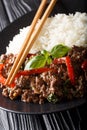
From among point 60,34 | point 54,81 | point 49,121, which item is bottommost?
point 49,121

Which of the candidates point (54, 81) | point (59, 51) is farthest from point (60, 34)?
point (54, 81)

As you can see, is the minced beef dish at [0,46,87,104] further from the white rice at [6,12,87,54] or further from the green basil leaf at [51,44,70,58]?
the white rice at [6,12,87,54]

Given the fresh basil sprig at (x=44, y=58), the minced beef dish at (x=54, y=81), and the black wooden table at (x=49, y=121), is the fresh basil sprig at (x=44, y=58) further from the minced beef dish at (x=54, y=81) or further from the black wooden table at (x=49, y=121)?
the black wooden table at (x=49, y=121)

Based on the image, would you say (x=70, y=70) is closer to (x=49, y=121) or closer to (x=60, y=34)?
(x=49, y=121)

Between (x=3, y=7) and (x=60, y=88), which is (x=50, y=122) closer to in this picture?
(x=60, y=88)

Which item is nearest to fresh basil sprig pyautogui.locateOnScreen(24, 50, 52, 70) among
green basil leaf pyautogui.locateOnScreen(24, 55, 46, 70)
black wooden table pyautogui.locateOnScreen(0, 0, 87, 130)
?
green basil leaf pyautogui.locateOnScreen(24, 55, 46, 70)
